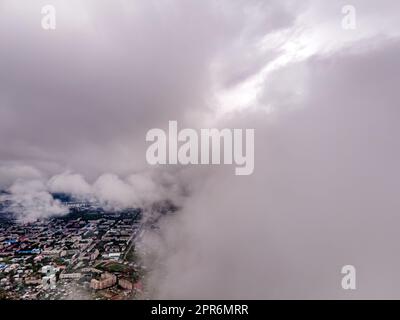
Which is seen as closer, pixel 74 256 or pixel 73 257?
pixel 73 257

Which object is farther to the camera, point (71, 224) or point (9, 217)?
point (9, 217)

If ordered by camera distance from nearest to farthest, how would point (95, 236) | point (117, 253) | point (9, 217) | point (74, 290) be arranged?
point (74, 290), point (117, 253), point (95, 236), point (9, 217)

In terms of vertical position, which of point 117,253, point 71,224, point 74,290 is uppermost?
point 71,224
